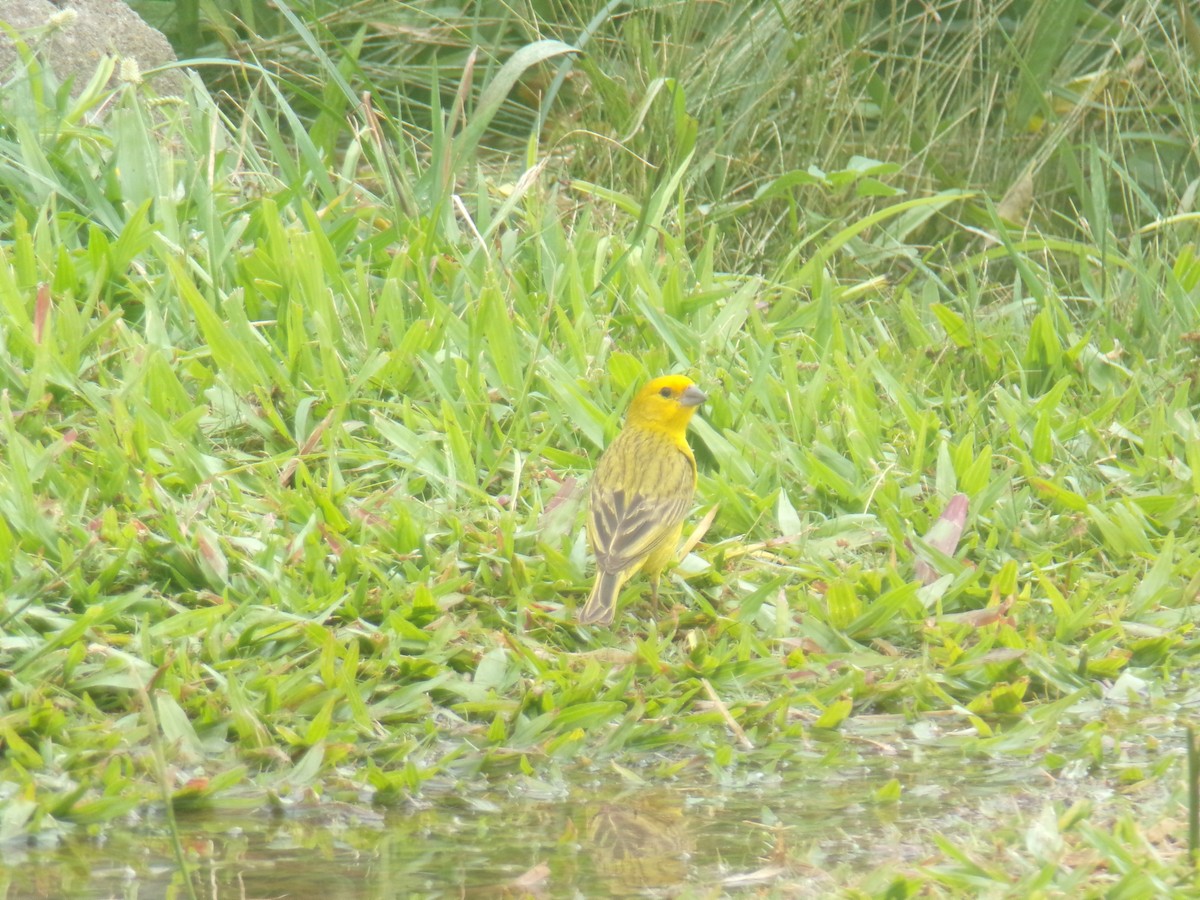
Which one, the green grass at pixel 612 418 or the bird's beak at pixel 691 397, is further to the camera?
the bird's beak at pixel 691 397

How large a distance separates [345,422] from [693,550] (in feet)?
3.60

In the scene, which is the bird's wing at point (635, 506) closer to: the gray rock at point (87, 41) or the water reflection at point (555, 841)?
the water reflection at point (555, 841)

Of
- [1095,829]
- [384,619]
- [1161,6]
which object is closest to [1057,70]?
[1161,6]

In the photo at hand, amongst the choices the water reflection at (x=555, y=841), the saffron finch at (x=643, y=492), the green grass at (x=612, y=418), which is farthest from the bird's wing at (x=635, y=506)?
the water reflection at (x=555, y=841)

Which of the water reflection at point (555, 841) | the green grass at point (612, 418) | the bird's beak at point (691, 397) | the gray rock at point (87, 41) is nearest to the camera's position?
the water reflection at point (555, 841)

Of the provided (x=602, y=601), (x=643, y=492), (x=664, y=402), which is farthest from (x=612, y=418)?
(x=602, y=601)

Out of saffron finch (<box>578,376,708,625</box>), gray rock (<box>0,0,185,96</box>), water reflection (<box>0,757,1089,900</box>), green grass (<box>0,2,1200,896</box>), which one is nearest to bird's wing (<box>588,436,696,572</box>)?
saffron finch (<box>578,376,708,625</box>)

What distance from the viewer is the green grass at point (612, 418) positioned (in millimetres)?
3730

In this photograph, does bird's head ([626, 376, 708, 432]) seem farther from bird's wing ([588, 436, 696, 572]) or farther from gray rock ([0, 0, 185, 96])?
gray rock ([0, 0, 185, 96])

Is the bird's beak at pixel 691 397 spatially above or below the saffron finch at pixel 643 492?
above

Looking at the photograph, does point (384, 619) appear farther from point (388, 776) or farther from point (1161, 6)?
point (1161, 6)

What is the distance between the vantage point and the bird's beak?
4762 millimetres

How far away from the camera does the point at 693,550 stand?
461cm

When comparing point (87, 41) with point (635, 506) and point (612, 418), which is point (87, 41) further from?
point (635, 506)
